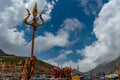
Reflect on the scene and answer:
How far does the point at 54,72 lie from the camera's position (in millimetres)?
35250

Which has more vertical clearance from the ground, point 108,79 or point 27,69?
point 108,79

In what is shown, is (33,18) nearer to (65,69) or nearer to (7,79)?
(7,79)

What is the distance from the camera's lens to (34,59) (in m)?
14.2

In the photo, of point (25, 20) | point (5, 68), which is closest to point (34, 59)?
point (25, 20)

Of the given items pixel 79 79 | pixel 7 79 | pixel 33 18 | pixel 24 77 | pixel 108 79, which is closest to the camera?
pixel 24 77

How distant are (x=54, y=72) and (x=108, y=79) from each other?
7.56 m

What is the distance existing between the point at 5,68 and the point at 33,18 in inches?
1066

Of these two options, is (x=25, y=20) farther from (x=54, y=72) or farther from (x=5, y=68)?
(x=5, y=68)

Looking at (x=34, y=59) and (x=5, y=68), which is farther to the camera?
(x=5, y=68)

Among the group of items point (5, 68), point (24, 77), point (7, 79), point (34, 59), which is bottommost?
point (24, 77)

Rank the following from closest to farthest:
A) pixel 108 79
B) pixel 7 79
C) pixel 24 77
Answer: pixel 24 77
pixel 7 79
pixel 108 79

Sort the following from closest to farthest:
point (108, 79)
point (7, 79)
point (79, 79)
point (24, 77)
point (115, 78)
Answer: point (24, 77)
point (7, 79)
point (79, 79)
point (108, 79)
point (115, 78)

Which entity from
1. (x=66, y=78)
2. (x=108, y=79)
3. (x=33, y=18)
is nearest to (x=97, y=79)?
(x=108, y=79)

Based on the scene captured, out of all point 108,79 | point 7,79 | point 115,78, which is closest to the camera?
point 7,79
